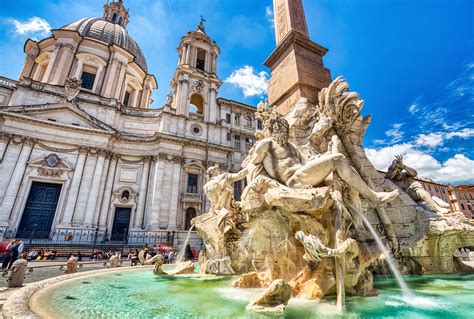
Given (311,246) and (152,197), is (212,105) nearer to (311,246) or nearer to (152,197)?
(152,197)

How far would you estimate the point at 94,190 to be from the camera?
69.5 ft

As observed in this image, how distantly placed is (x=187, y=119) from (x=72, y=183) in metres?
12.9

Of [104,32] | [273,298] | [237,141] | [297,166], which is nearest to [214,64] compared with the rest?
[237,141]

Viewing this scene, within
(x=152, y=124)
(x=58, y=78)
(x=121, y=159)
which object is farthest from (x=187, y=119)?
(x=58, y=78)

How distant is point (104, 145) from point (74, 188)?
478cm

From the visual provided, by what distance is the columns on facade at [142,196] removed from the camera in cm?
2173

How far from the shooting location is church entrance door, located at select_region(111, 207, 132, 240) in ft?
71.0

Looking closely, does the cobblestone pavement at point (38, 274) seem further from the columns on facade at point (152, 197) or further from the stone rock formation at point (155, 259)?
the columns on facade at point (152, 197)

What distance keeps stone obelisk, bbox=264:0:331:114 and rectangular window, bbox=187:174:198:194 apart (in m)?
18.5

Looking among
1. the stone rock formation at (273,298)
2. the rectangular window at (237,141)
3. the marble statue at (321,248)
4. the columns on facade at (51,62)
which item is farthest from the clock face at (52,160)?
the marble statue at (321,248)

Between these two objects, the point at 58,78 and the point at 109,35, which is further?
the point at 109,35

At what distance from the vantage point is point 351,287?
3.35 meters

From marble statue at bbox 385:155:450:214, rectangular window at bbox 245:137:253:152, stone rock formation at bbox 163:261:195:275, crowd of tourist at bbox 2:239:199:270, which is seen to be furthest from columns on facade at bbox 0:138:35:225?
marble statue at bbox 385:155:450:214

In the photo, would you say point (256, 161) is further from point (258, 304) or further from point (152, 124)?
point (152, 124)
